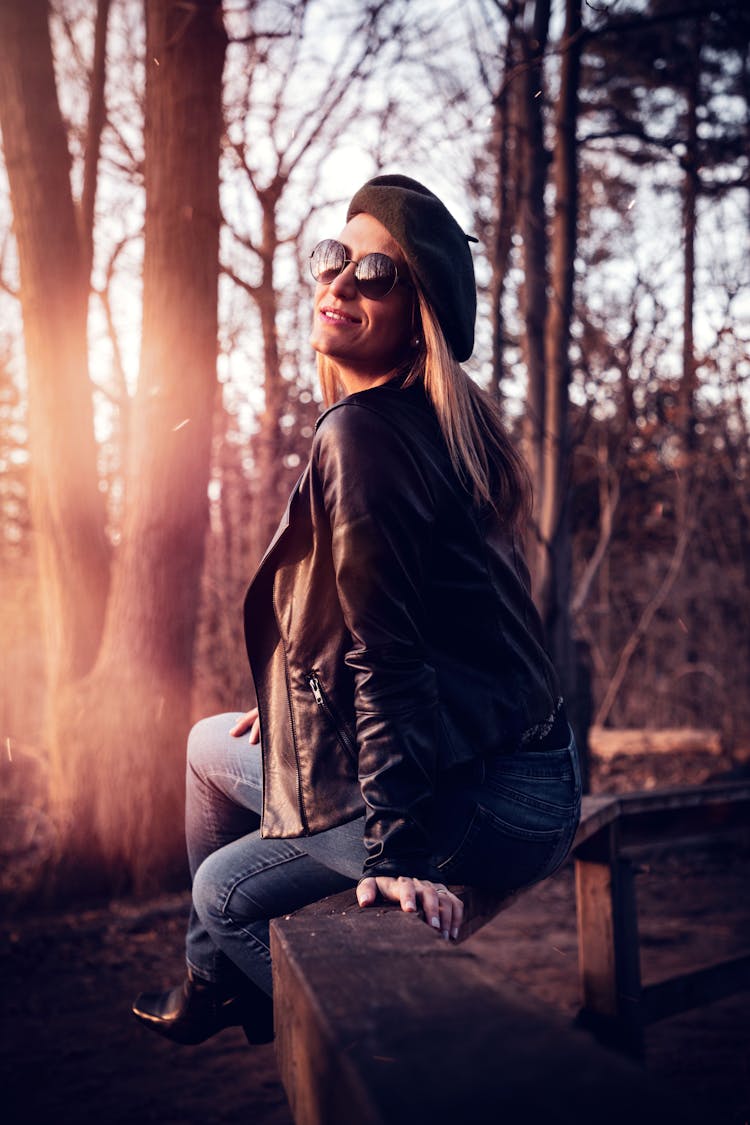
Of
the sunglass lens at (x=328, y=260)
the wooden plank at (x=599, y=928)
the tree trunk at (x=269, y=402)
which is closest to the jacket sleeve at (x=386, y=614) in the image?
the sunglass lens at (x=328, y=260)

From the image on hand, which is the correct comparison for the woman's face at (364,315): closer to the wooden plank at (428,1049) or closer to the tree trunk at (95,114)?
the wooden plank at (428,1049)

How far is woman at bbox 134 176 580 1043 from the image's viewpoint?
1.79 m

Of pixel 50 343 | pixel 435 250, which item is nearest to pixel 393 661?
pixel 435 250

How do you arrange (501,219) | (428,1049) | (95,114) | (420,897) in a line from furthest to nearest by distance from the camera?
(95,114) < (501,219) < (420,897) < (428,1049)

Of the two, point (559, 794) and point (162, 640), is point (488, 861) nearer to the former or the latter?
point (559, 794)

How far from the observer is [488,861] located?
1979 mm

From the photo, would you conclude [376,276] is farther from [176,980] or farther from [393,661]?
[176,980]

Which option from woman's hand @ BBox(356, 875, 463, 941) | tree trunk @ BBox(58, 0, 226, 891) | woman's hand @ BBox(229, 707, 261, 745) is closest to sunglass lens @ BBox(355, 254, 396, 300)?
woman's hand @ BBox(229, 707, 261, 745)

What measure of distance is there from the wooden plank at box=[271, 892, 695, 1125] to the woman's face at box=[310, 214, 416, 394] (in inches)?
52.7

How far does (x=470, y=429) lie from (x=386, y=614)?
54 cm

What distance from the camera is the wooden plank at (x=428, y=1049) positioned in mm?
827

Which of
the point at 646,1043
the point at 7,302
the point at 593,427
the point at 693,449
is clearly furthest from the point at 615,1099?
the point at 7,302

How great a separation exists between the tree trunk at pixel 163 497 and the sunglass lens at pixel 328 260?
12.2 feet

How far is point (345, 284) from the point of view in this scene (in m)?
2.25
